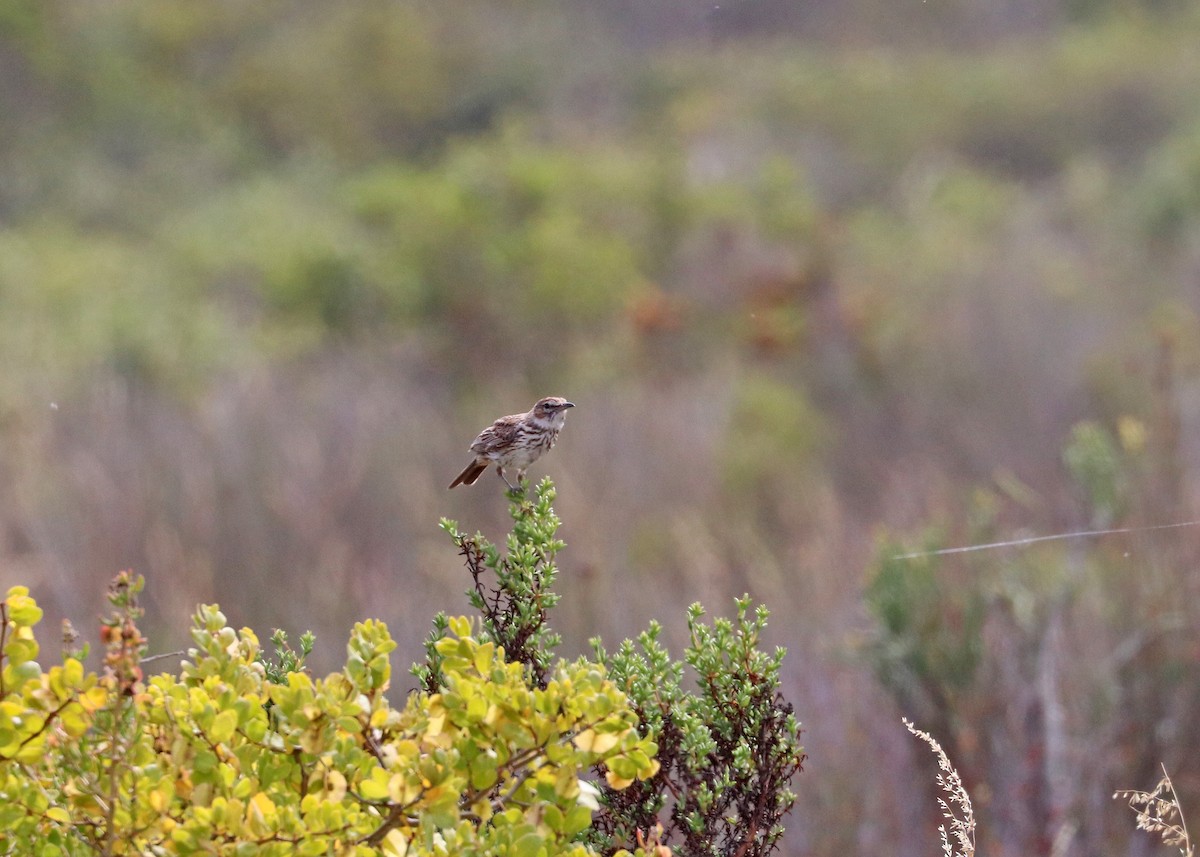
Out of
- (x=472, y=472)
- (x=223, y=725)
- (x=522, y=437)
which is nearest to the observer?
(x=223, y=725)

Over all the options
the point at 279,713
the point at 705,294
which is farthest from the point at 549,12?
the point at 279,713

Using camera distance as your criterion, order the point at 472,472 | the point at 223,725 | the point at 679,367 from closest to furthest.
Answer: the point at 223,725 → the point at 472,472 → the point at 679,367

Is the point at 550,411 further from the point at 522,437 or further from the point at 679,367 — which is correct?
the point at 679,367

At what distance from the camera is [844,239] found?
15.1 meters

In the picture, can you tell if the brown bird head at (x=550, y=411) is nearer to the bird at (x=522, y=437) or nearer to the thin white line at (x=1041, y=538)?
the bird at (x=522, y=437)

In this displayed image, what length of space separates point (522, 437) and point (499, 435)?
5 centimetres

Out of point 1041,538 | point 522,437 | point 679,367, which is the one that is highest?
point 679,367

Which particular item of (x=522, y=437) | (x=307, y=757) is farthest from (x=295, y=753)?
(x=522, y=437)

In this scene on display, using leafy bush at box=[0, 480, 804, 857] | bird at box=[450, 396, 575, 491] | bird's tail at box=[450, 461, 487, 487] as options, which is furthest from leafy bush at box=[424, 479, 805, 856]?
bird's tail at box=[450, 461, 487, 487]

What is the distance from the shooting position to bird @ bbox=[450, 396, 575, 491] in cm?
238

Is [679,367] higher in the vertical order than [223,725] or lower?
higher

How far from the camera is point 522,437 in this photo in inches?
94.0

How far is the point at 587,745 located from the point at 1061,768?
2.83 meters

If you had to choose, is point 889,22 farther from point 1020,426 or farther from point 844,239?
point 1020,426
